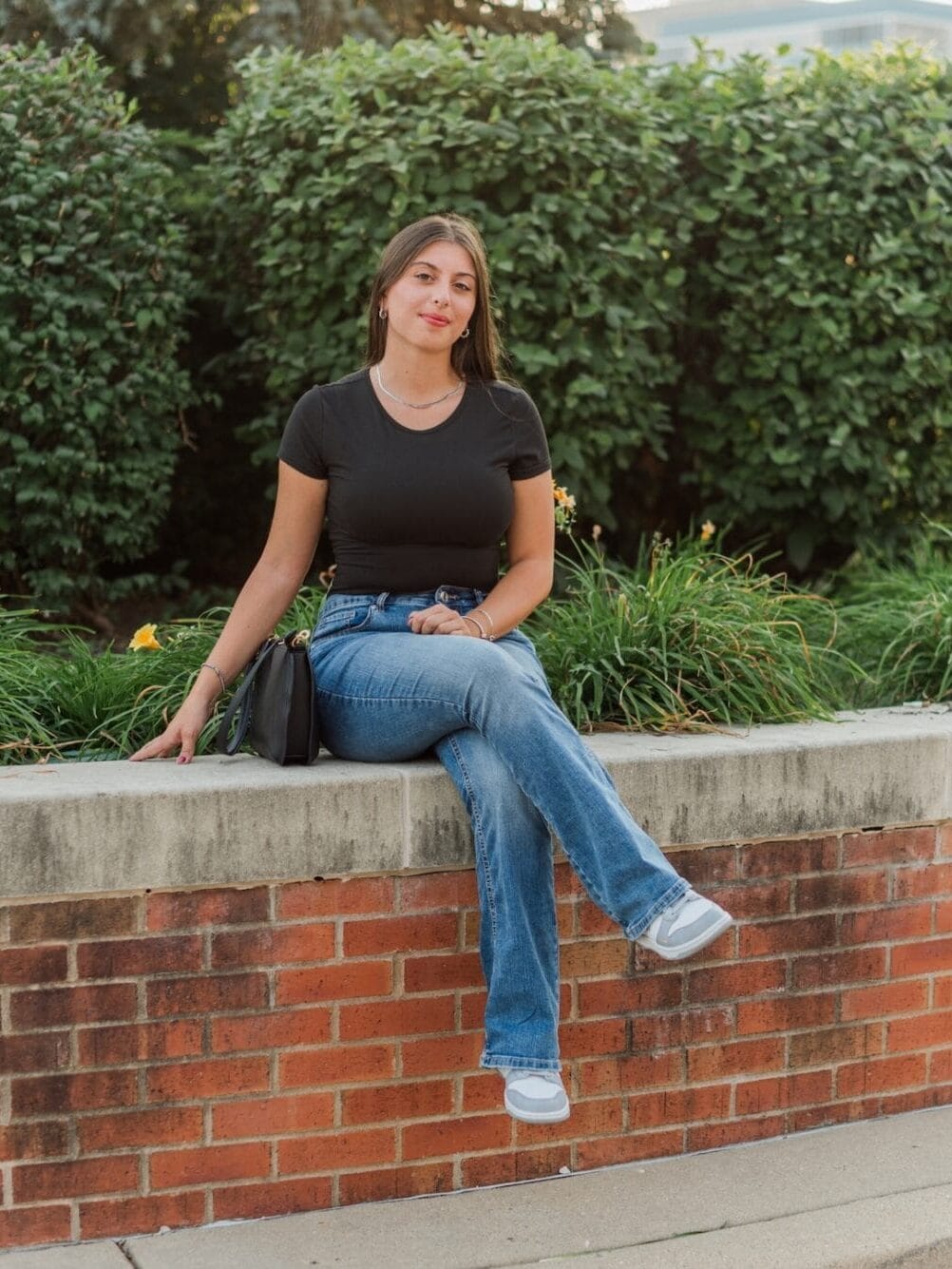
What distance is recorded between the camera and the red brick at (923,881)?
3.71 m

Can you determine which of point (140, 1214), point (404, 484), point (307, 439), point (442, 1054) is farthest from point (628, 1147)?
point (307, 439)

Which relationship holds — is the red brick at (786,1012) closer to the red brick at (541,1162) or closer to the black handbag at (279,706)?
the red brick at (541,1162)

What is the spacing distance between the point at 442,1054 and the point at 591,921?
43 centimetres

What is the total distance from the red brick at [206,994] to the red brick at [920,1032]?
159 centimetres

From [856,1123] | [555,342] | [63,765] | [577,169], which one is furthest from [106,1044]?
[577,169]

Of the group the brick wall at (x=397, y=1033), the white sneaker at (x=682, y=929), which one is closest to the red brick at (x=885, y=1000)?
the brick wall at (x=397, y=1033)

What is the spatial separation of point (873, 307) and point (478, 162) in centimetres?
146

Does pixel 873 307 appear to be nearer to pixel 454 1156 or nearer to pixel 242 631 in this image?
pixel 242 631

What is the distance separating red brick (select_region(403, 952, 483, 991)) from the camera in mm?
3193

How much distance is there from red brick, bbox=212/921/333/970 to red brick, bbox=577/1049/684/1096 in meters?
0.67

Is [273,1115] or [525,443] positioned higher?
[525,443]

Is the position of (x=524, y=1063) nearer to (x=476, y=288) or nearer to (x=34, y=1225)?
(x=34, y=1225)

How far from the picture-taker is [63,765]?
3.21m

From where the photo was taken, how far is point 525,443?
353 centimetres
